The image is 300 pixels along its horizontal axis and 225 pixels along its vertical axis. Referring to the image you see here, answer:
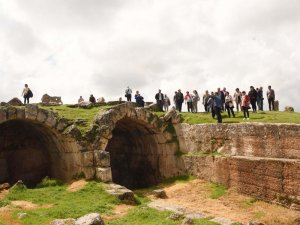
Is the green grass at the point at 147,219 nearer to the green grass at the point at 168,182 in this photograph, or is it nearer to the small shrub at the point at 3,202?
the small shrub at the point at 3,202

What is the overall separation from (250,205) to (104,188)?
5622 mm

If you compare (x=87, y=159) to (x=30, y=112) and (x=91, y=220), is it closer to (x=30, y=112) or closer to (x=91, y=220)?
(x=30, y=112)

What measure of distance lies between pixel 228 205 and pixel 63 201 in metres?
6.16

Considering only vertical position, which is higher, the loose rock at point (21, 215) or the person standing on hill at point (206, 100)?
the person standing on hill at point (206, 100)

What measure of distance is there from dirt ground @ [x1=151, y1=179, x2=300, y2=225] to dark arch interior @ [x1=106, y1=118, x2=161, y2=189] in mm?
3489

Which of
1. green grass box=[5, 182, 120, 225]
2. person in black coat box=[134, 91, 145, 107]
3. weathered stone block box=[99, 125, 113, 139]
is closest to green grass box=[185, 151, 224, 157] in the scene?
weathered stone block box=[99, 125, 113, 139]

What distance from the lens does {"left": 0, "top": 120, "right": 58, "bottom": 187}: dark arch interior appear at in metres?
21.2

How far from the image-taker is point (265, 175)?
47.7 ft

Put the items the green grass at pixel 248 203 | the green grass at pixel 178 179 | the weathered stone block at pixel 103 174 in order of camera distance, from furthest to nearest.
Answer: the green grass at pixel 178 179
the weathered stone block at pixel 103 174
the green grass at pixel 248 203

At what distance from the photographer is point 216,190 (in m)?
16.5

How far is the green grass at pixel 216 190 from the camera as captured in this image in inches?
628

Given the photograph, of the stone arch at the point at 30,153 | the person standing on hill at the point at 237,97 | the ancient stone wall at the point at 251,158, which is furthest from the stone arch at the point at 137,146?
the person standing on hill at the point at 237,97

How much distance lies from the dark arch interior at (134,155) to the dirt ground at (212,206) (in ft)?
11.6

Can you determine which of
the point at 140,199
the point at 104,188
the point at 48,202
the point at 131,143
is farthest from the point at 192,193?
the point at 131,143
